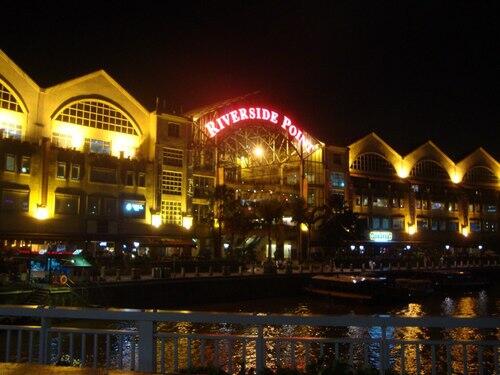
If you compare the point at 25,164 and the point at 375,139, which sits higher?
the point at 375,139

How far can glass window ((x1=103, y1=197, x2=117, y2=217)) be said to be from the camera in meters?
54.4

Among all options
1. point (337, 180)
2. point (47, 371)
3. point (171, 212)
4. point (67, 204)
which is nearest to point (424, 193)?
point (337, 180)

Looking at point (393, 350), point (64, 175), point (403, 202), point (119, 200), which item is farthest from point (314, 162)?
point (393, 350)

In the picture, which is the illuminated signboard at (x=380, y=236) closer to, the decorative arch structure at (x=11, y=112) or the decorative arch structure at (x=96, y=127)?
the decorative arch structure at (x=96, y=127)

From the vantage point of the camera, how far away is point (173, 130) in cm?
6125

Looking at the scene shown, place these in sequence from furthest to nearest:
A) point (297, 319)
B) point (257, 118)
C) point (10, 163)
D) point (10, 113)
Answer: point (257, 118) → point (10, 113) → point (10, 163) → point (297, 319)

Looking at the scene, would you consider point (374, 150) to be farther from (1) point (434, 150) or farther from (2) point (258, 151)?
(2) point (258, 151)

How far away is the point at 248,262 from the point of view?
192ft

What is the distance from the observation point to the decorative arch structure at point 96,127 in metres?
54.2

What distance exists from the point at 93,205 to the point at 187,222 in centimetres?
1067

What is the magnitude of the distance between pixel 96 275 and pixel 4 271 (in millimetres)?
6046

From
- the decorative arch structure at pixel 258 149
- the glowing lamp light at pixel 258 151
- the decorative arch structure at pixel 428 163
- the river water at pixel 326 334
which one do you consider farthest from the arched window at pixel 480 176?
the glowing lamp light at pixel 258 151

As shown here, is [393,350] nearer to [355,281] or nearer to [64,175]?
[355,281]

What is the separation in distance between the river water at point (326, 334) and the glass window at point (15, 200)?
17.8 metres
